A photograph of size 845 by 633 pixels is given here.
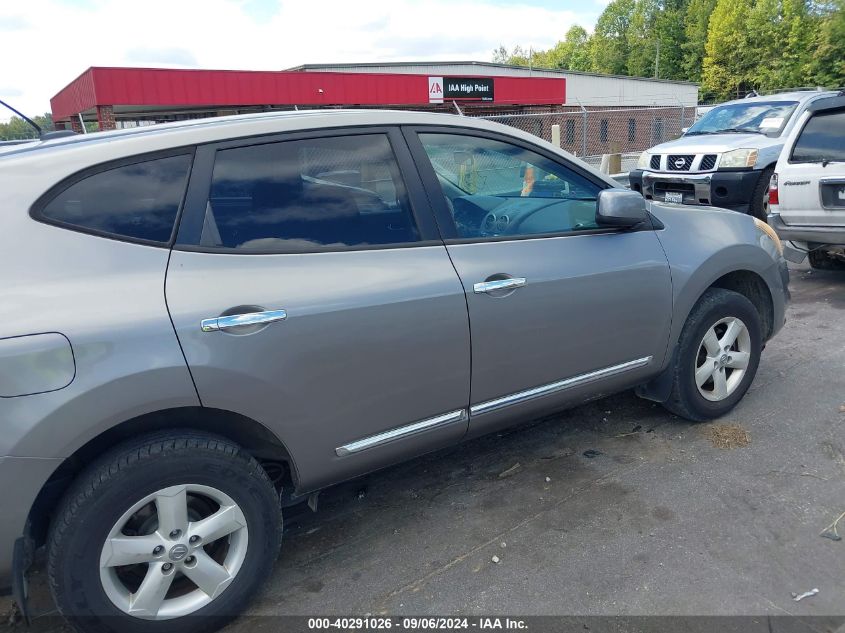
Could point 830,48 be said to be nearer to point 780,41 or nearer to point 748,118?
point 780,41

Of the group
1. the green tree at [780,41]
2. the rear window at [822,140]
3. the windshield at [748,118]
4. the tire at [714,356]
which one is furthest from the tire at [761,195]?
the green tree at [780,41]

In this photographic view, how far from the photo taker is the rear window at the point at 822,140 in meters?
6.04

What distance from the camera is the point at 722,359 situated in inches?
148

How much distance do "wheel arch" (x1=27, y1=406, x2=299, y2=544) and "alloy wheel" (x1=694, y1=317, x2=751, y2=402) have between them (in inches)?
96.0

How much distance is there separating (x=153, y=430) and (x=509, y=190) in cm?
206

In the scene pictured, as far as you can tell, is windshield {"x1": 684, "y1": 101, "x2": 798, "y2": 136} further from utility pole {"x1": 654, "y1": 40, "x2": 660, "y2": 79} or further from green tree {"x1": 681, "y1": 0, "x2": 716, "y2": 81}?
utility pole {"x1": 654, "y1": 40, "x2": 660, "y2": 79}

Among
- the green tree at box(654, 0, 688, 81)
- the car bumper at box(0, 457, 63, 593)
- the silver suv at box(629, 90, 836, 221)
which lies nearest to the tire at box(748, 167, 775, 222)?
the silver suv at box(629, 90, 836, 221)

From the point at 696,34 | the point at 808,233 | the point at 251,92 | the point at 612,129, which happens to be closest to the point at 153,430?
the point at 808,233

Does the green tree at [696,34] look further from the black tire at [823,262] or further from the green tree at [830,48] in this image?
the black tire at [823,262]

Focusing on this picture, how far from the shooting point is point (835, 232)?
19.6ft

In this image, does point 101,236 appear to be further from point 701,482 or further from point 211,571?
point 701,482

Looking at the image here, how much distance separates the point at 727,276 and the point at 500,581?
7.75ft

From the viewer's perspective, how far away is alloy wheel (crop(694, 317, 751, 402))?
3695 millimetres

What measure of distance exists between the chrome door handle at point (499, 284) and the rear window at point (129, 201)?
1.23 m
